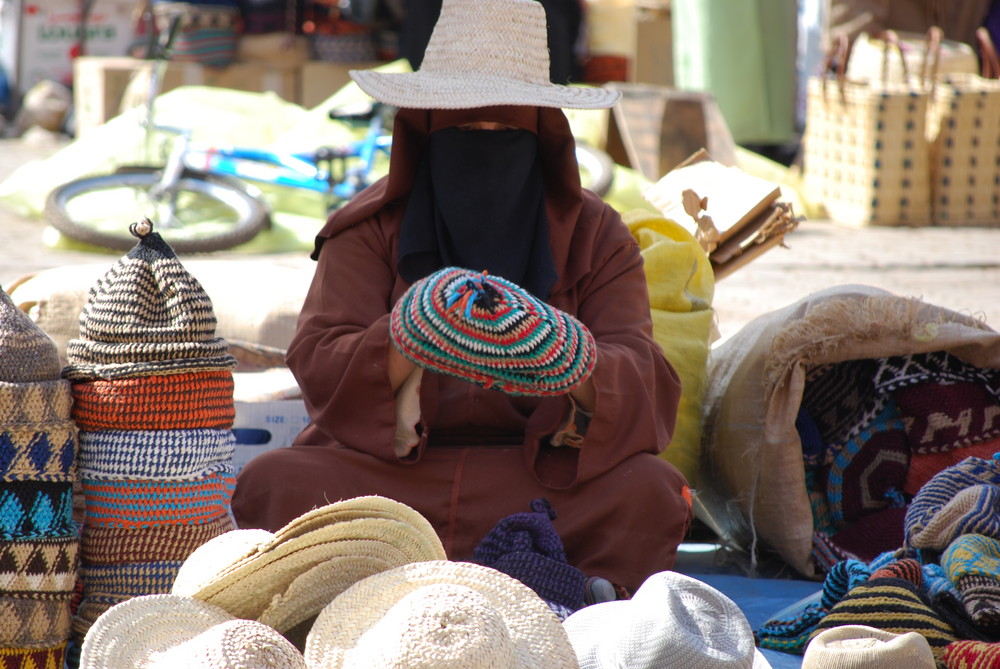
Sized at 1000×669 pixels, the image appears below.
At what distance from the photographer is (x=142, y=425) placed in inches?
77.5

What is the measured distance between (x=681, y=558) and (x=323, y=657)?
1.75 meters

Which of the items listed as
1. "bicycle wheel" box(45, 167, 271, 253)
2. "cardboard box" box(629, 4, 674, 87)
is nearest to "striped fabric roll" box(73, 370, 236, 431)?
"bicycle wheel" box(45, 167, 271, 253)

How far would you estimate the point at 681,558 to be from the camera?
3135mm

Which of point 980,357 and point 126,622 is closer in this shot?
point 126,622

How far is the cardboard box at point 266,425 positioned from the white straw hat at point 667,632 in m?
1.50

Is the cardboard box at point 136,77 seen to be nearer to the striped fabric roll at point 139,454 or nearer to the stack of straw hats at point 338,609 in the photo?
the striped fabric roll at point 139,454

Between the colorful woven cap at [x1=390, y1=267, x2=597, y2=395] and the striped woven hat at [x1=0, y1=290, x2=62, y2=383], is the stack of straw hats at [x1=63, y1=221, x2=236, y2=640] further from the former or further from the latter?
the colorful woven cap at [x1=390, y1=267, x2=597, y2=395]

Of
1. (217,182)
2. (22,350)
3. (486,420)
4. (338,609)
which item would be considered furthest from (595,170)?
(338,609)

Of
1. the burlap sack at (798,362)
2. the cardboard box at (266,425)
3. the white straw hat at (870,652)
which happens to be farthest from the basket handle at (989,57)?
the white straw hat at (870,652)

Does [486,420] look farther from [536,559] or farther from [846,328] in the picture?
[846,328]

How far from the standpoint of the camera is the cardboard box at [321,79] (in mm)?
9336

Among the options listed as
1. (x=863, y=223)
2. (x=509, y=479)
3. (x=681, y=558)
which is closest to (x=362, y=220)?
(x=509, y=479)

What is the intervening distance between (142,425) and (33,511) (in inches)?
8.3

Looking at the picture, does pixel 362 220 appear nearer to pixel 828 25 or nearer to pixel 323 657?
pixel 323 657
